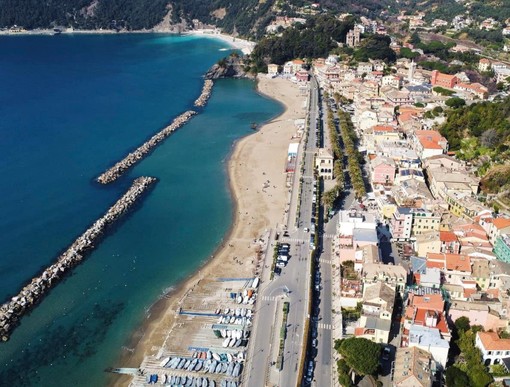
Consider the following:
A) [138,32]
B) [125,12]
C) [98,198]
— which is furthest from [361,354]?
[125,12]

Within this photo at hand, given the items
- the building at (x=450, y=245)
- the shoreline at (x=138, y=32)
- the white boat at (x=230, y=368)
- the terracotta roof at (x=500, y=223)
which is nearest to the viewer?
the white boat at (x=230, y=368)

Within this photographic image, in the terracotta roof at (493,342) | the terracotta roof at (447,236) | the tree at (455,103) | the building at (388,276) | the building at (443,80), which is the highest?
the building at (443,80)

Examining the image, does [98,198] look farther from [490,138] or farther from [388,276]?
[490,138]

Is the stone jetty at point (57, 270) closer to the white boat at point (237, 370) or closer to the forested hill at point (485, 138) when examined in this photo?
the white boat at point (237, 370)

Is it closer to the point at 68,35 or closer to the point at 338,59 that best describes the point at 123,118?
the point at 338,59

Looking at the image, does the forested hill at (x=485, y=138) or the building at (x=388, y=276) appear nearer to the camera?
the building at (x=388, y=276)

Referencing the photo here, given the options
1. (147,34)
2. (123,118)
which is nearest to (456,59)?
(123,118)

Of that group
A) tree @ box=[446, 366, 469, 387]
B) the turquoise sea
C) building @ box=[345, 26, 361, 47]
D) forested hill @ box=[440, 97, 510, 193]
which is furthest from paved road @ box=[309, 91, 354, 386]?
building @ box=[345, 26, 361, 47]

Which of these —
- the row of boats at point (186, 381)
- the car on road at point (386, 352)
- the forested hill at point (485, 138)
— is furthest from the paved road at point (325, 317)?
the forested hill at point (485, 138)
